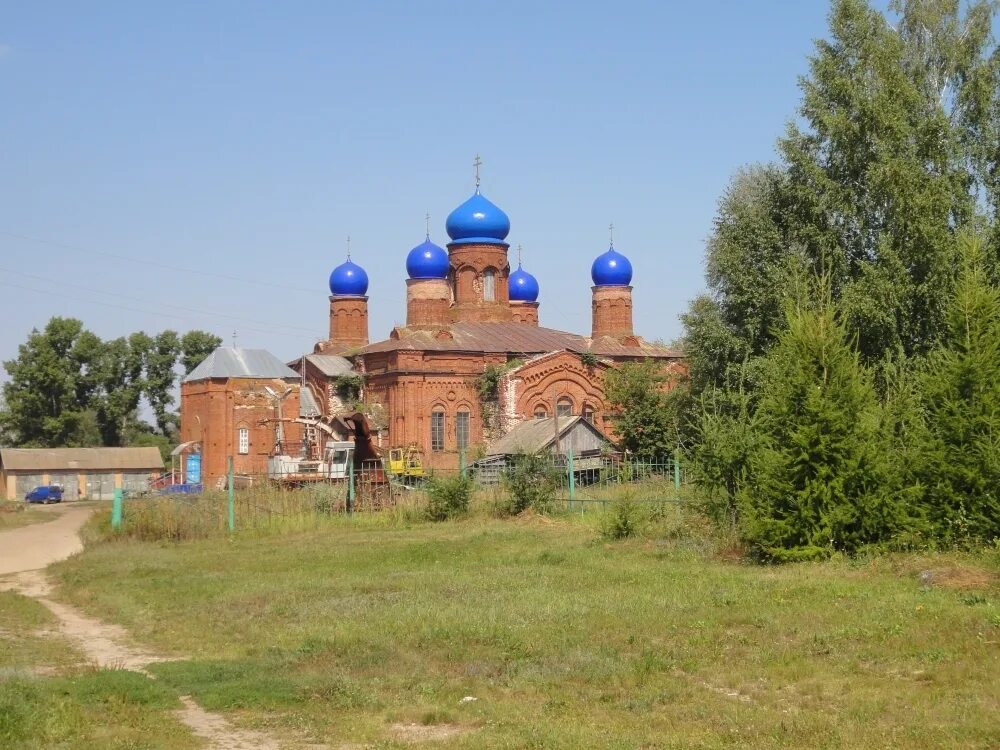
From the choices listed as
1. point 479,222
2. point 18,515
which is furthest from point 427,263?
point 18,515

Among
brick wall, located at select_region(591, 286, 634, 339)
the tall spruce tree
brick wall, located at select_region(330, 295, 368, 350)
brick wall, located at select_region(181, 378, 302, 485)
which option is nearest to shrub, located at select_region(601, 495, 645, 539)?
the tall spruce tree

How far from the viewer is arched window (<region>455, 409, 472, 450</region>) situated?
40062 mm

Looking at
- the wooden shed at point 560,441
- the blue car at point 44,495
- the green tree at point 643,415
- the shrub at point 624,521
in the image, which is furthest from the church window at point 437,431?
the shrub at point 624,521

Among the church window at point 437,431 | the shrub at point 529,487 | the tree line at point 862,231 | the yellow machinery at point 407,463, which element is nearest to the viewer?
the tree line at point 862,231

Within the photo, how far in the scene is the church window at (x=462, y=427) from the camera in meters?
40.1

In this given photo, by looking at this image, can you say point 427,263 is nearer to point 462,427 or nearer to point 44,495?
point 462,427

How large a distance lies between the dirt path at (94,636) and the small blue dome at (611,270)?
23.7 metres

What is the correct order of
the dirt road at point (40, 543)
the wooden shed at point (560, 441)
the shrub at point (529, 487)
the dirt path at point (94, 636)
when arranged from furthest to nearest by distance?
the wooden shed at point (560, 441)
the shrub at point (529, 487)
the dirt road at point (40, 543)
the dirt path at point (94, 636)

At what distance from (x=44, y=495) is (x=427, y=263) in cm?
1903

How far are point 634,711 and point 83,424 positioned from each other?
57002mm

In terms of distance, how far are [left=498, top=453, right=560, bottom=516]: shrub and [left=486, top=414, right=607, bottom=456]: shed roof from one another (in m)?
10.9

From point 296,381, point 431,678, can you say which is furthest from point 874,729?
point 296,381

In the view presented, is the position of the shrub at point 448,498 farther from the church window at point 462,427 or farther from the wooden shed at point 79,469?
the wooden shed at point 79,469

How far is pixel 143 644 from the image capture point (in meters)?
11.4
